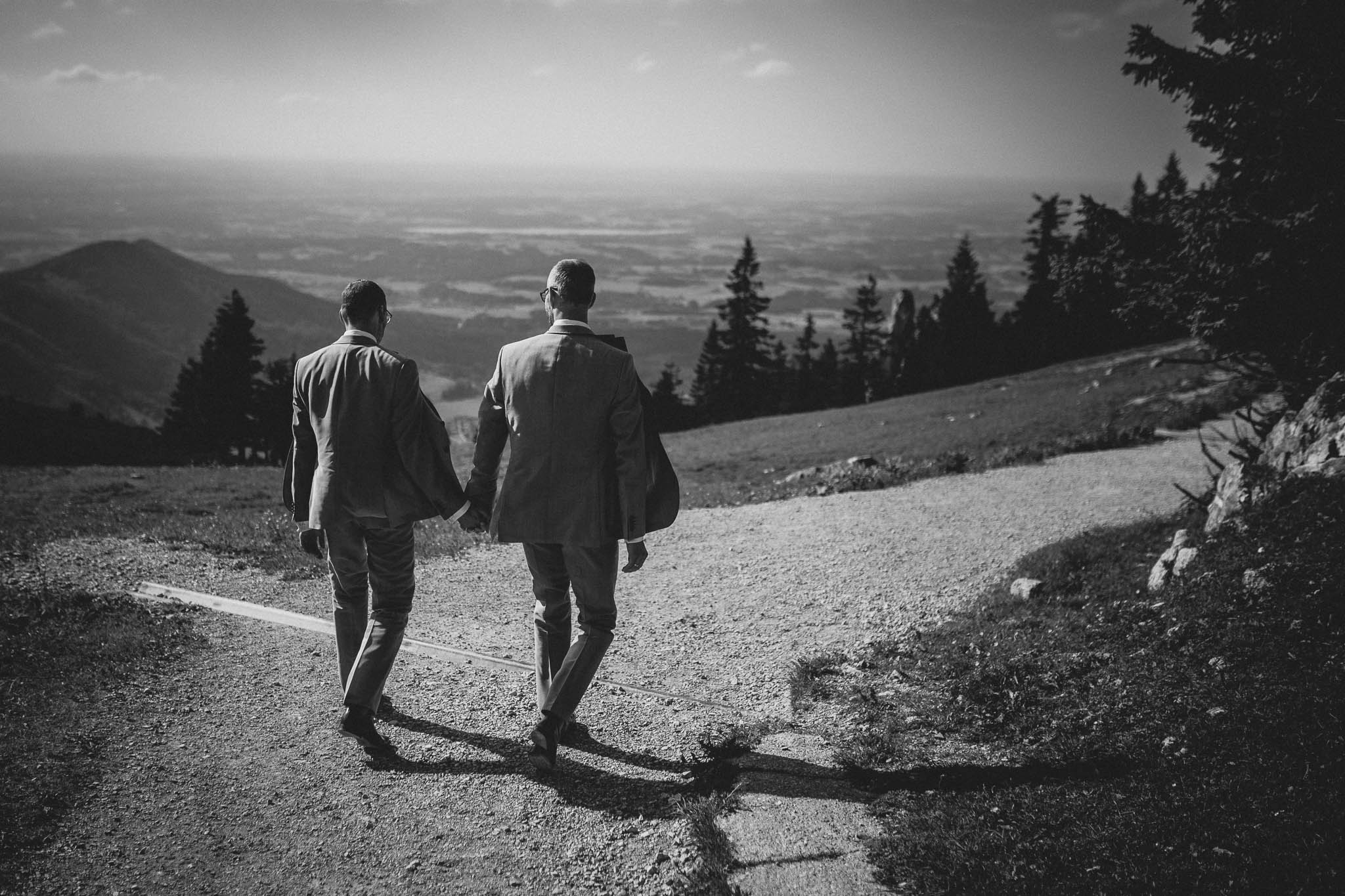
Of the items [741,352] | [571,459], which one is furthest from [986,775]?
[741,352]

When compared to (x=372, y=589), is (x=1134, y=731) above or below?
below

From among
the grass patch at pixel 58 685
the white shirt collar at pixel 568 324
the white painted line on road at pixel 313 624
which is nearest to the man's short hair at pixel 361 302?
the white shirt collar at pixel 568 324

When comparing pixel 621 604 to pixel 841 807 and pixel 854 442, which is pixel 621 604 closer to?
pixel 841 807

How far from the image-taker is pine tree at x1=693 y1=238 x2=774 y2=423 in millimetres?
54281

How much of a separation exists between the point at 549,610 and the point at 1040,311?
68.6 metres

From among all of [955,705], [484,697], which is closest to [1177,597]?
[955,705]

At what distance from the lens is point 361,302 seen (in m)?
5.20

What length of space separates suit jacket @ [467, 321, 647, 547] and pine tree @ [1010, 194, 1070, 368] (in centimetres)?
6049

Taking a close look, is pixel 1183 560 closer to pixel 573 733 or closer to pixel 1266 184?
pixel 1266 184

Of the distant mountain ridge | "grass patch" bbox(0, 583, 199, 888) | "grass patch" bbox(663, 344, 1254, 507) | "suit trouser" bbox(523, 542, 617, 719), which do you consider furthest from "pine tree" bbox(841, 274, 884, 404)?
the distant mountain ridge

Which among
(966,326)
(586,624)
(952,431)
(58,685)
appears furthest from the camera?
(966,326)

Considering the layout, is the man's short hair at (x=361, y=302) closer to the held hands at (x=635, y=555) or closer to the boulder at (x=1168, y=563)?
the held hands at (x=635, y=555)

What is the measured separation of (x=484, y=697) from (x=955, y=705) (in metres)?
4.08

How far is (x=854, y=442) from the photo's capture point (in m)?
30.2
